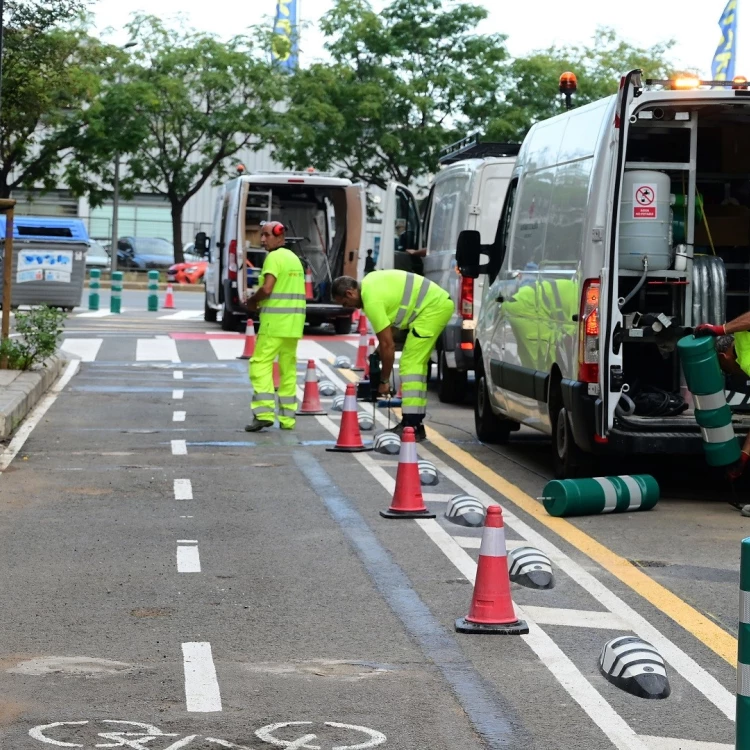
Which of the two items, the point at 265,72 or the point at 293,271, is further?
the point at 265,72

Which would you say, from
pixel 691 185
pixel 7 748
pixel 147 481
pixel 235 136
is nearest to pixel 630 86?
pixel 691 185

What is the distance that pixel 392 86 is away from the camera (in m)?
47.1

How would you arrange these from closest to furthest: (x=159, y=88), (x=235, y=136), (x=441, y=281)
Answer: (x=441, y=281) < (x=159, y=88) < (x=235, y=136)

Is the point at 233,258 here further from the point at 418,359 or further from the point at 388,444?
the point at 388,444

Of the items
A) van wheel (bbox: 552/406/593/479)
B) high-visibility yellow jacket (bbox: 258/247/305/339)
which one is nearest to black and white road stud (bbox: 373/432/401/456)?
high-visibility yellow jacket (bbox: 258/247/305/339)

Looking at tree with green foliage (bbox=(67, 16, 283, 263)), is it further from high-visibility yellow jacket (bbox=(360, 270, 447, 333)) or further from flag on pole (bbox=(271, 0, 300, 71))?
high-visibility yellow jacket (bbox=(360, 270, 447, 333))

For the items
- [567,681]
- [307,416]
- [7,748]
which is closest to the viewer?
[7,748]

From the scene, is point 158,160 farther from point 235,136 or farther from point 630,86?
point 630,86

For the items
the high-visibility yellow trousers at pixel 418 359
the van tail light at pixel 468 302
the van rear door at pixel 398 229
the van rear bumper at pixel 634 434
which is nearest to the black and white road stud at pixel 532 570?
the van rear bumper at pixel 634 434

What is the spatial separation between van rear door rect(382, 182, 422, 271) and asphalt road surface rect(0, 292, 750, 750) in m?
6.27

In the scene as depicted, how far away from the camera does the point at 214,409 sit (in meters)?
15.8

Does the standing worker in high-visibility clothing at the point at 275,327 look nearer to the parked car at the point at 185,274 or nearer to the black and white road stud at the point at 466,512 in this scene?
the black and white road stud at the point at 466,512

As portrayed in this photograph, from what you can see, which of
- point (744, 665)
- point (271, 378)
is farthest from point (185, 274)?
point (744, 665)

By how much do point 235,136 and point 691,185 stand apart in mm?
42532
